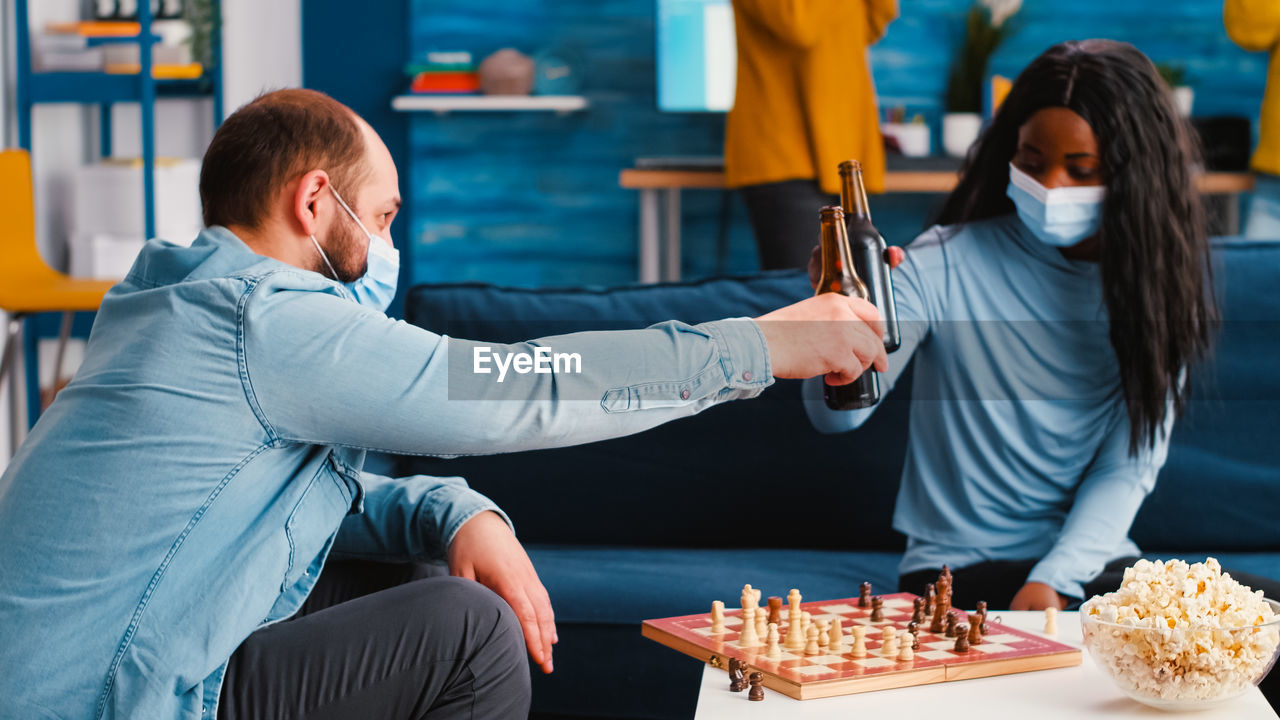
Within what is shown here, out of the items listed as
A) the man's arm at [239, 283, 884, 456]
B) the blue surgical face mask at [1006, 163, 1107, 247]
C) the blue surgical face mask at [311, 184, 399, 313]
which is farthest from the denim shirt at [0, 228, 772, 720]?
the blue surgical face mask at [1006, 163, 1107, 247]

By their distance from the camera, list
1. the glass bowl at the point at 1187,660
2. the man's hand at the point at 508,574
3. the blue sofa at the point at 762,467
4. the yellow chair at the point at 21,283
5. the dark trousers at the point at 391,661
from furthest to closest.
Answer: the yellow chair at the point at 21,283 < the blue sofa at the point at 762,467 < the man's hand at the point at 508,574 < the dark trousers at the point at 391,661 < the glass bowl at the point at 1187,660

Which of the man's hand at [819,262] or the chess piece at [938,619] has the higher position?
the man's hand at [819,262]

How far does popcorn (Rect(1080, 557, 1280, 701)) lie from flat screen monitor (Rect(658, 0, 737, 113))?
3438 mm

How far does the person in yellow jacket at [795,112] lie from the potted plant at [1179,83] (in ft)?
4.69

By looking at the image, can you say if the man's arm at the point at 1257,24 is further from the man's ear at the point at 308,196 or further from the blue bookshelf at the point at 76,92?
the blue bookshelf at the point at 76,92

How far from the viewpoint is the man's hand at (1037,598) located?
152cm

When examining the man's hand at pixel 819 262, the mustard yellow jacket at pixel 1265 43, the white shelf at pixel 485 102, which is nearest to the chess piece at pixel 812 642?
the man's hand at pixel 819 262

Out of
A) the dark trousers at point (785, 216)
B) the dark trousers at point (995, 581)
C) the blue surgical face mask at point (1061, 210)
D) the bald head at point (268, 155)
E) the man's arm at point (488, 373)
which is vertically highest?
the bald head at point (268, 155)

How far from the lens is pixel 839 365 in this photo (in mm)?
1101

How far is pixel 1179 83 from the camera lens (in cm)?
411

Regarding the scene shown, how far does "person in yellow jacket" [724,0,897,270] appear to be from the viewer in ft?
9.81

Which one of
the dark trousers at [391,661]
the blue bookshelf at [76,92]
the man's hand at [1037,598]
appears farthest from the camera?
the blue bookshelf at [76,92]

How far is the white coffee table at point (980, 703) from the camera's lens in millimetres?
1006

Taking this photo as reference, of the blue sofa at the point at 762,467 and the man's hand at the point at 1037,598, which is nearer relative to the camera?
the man's hand at the point at 1037,598
